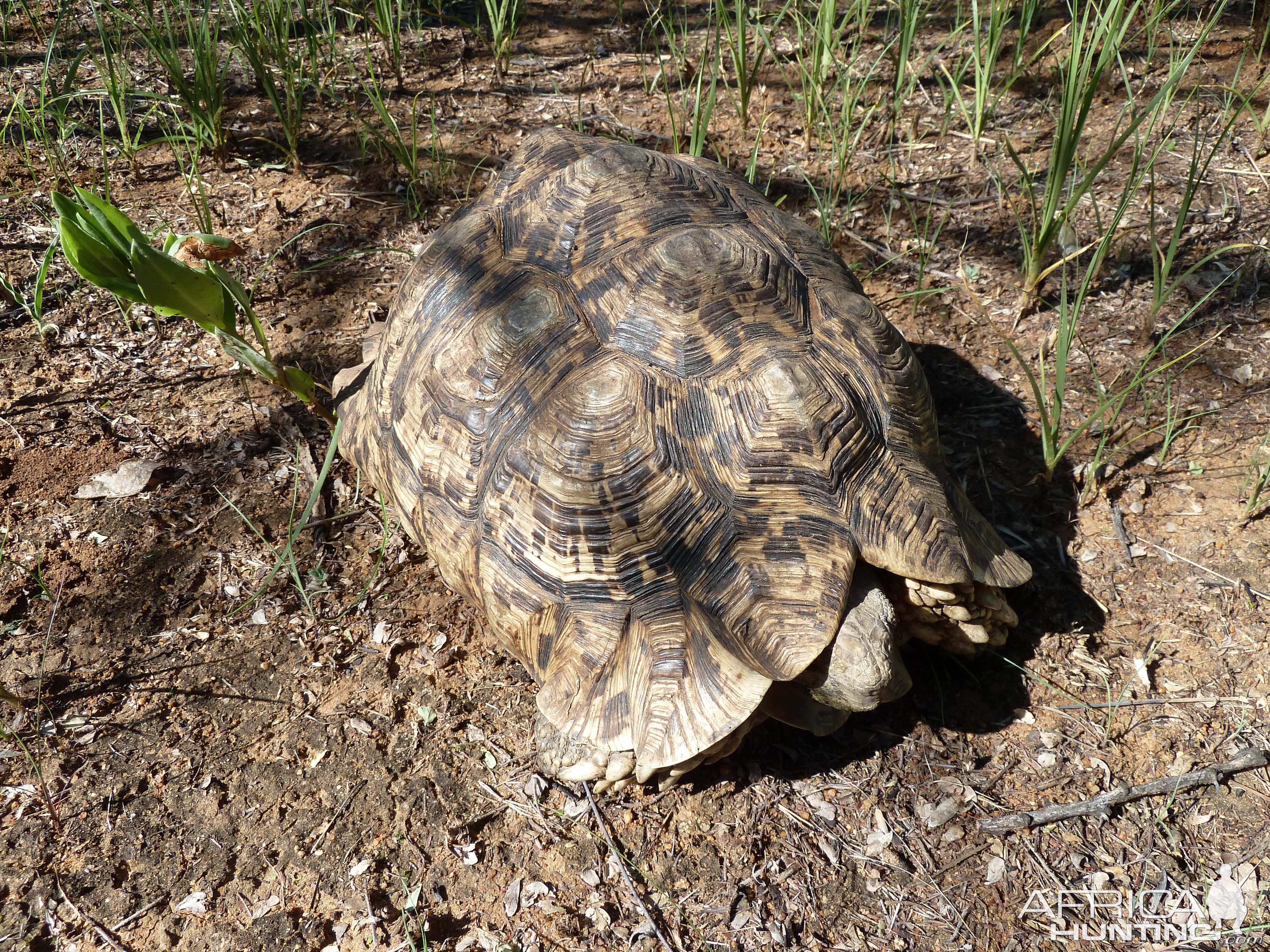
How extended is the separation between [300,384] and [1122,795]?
8.72ft

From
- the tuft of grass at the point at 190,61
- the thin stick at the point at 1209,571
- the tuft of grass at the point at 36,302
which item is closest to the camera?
the thin stick at the point at 1209,571

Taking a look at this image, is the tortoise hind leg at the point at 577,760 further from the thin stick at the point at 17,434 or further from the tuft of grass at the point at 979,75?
the tuft of grass at the point at 979,75

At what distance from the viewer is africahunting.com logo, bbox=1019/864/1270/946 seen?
1.83 metres

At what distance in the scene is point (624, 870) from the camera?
2.01m

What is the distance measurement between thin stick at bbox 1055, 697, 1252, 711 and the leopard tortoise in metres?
0.28

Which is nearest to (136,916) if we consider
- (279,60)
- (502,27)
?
(279,60)

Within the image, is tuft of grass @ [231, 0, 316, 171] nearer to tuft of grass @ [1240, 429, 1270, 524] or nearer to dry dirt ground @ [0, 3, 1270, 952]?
dry dirt ground @ [0, 3, 1270, 952]

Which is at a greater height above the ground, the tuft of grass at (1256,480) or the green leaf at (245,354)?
the green leaf at (245,354)

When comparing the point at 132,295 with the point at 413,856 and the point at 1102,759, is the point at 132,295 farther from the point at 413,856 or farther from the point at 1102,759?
the point at 1102,759

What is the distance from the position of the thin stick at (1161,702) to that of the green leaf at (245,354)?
2.53m

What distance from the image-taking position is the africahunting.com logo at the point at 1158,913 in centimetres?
183

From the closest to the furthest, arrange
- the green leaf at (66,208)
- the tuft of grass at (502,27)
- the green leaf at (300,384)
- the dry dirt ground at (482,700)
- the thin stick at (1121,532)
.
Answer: the dry dirt ground at (482,700) < the green leaf at (66,208) < the thin stick at (1121,532) < the green leaf at (300,384) < the tuft of grass at (502,27)

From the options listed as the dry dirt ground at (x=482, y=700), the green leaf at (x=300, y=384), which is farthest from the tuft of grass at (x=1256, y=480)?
the green leaf at (x=300, y=384)

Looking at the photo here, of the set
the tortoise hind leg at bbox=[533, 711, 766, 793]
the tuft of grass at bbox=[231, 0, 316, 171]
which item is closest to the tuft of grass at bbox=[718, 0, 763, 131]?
the tuft of grass at bbox=[231, 0, 316, 171]
